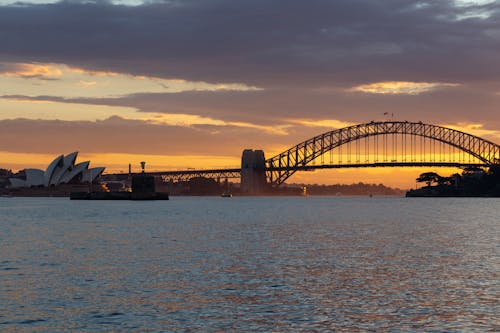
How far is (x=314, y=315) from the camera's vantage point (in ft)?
78.0

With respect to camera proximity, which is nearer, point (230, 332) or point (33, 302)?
point (230, 332)

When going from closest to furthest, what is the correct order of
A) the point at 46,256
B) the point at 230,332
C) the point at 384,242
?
1. the point at 230,332
2. the point at 46,256
3. the point at 384,242

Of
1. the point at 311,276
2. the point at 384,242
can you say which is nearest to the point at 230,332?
the point at 311,276

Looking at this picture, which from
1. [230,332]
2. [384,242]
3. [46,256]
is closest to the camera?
[230,332]

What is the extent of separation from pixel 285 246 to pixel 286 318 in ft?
89.0

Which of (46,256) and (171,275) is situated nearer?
(171,275)

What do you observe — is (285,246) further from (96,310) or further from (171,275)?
(96,310)

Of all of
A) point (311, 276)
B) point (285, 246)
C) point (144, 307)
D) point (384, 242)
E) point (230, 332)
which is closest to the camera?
point (230, 332)

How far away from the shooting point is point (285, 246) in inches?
1982

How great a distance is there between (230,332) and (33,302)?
27.6 ft

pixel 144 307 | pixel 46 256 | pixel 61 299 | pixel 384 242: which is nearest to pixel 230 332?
pixel 144 307

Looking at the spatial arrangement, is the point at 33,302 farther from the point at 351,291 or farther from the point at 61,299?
the point at 351,291

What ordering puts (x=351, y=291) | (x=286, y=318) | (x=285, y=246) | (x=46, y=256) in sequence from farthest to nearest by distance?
1. (x=285, y=246)
2. (x=46, y=256)
3. (x=351, y=291)
4. (x=286, y=318)

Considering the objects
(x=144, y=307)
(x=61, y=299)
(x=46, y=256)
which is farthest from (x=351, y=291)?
(x=46, y=256)
